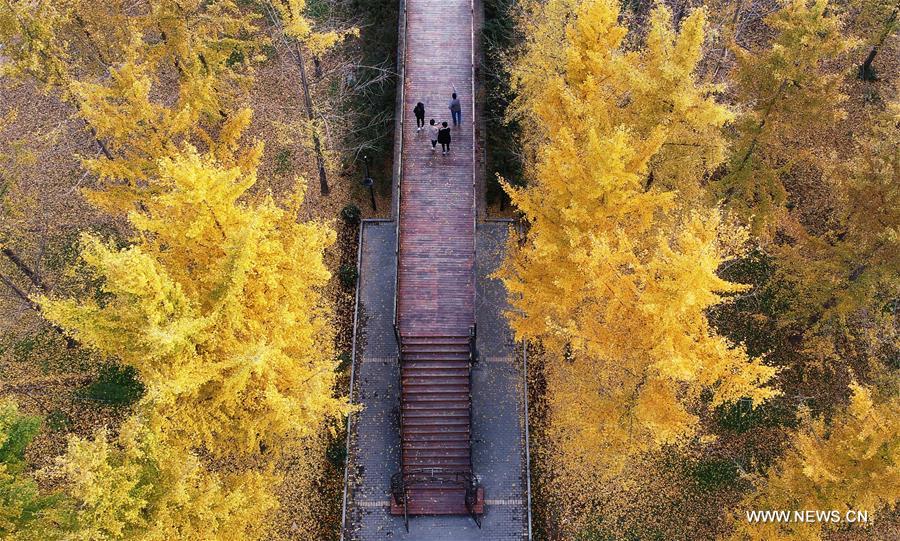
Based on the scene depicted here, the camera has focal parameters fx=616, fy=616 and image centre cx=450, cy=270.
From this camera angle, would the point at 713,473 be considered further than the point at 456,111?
No

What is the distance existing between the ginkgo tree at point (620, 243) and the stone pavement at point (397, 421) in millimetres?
1650

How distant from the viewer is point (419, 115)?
21.0 meters

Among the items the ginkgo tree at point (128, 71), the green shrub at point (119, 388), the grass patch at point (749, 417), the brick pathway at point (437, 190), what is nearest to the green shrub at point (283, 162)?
the ginkgo tree at point (128, 71)

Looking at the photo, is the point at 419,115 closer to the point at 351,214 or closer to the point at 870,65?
the point at 351,214

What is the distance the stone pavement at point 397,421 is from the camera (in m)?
18.3

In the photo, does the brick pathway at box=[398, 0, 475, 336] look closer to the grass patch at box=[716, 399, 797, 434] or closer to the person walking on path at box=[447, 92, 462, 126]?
the person walking on path at box=[447, 92, 462, 126]

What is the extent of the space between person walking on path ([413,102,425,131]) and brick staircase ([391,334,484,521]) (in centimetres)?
755

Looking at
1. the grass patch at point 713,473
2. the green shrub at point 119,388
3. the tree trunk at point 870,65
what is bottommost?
the grass patch at point 713,473

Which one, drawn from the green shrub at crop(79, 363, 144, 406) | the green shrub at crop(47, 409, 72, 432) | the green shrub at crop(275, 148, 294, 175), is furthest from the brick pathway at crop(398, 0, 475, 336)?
the green shrub at crop(47, 409, 72, 432)

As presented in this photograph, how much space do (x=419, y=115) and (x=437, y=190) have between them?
2.71 metres

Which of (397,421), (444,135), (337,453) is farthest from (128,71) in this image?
(397,421)

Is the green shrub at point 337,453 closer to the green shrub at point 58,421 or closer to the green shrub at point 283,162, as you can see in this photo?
the green shrub at point 58,421

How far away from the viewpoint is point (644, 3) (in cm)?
2620

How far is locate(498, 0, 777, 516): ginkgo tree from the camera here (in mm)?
12852
